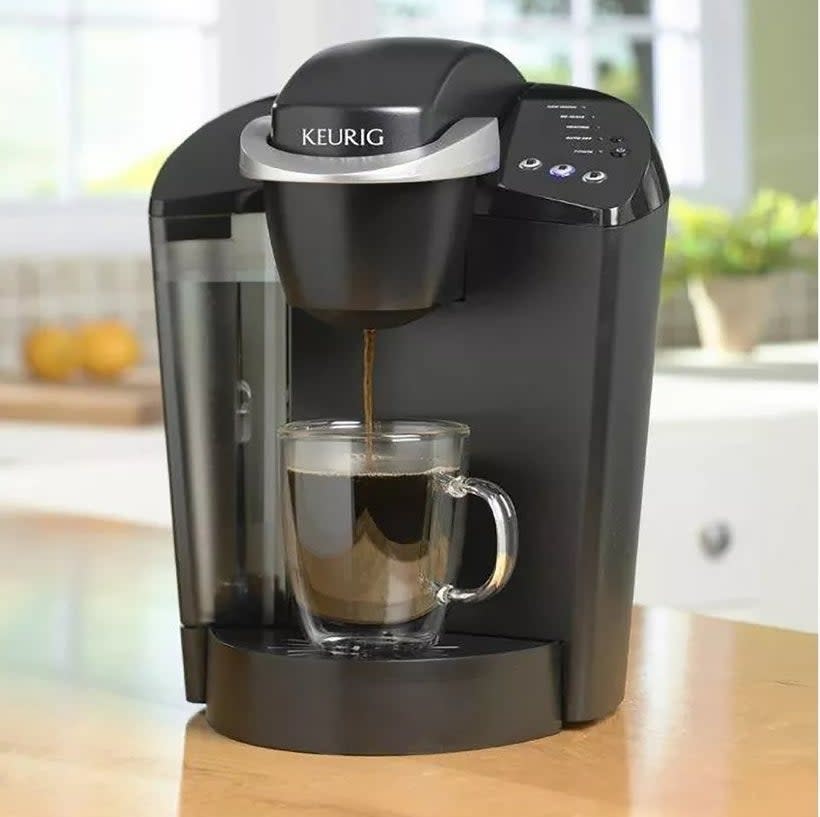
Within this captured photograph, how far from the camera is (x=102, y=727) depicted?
91 cm

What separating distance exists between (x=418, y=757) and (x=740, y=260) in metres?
2.57

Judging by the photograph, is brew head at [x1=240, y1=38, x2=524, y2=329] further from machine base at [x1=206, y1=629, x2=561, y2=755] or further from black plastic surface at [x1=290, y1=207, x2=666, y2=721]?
machine base at [x1=206, y1=629, x2=561, y2=755]

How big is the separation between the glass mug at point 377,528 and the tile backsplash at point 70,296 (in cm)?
243

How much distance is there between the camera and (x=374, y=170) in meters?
0.80

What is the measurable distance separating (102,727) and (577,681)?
0.25 m

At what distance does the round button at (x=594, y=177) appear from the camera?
33.7 inches

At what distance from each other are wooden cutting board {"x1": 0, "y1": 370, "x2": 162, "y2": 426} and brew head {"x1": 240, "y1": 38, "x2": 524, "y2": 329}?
1.87 metres

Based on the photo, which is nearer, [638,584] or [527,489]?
[527,489]

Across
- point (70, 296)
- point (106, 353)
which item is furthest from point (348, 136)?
point (70, 296)

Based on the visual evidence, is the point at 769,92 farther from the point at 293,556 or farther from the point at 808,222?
the point at 293,556

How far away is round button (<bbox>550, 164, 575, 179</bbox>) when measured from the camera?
86 centimetres

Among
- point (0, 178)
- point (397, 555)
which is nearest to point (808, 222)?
point (0, 178)

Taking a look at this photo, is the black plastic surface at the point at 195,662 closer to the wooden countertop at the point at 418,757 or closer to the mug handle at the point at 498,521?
the wooden countertop at the point at 418,757

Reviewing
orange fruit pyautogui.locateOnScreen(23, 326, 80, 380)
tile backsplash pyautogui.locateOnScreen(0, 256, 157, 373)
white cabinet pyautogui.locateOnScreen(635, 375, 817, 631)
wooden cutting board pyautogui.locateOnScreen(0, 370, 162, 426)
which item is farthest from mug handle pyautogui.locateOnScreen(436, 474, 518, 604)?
tile backsplash pyautogui.locateOnScreen(0, 256, 157, 373)
